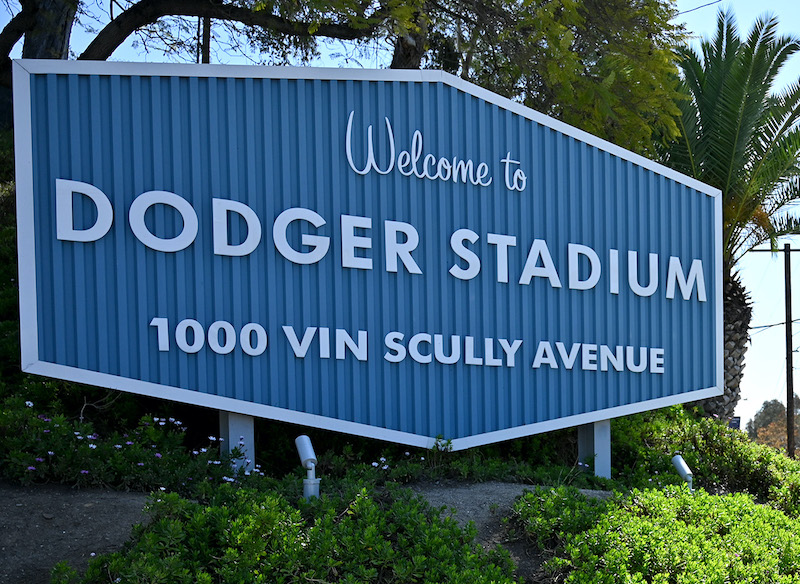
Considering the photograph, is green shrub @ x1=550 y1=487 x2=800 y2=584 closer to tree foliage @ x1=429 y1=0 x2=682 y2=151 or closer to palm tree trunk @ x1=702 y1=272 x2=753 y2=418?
tree foliage @ x1=429 y1=0 x2=682 y2=151

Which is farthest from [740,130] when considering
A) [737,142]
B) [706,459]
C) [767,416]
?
[767,416]

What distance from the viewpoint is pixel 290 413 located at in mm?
8062

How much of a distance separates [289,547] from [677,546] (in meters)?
2.76

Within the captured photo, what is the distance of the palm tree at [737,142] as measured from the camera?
1573cm

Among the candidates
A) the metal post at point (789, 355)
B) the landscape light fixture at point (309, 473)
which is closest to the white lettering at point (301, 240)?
the landscape light fixture at point (309, 473)

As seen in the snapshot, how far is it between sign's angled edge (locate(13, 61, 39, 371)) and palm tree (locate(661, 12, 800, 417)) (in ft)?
38.5

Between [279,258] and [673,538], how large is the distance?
13.1 ft

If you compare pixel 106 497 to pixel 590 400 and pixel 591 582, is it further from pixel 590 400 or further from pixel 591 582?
pixel 590 400

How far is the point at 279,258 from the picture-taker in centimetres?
810

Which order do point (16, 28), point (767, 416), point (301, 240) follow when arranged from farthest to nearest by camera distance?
point (767, 416)
point (16, 28)
point (301, 240)

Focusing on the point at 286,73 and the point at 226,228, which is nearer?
the point at 226,228

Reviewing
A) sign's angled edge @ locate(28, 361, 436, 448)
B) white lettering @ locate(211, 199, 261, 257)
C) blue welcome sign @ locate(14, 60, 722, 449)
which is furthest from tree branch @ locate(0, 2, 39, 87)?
sign's angled edge @ locate(28, 361, 436, 448)

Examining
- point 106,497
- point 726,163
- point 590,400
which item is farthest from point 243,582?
point 726,163

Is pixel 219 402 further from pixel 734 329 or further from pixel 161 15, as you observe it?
pixel 734 329
